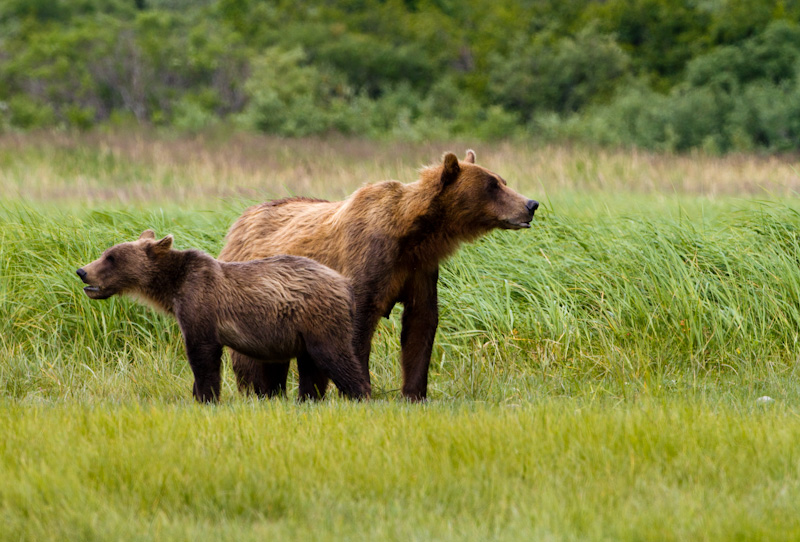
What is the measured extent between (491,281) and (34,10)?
4236cm

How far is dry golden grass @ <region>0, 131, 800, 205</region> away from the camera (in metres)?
15.7

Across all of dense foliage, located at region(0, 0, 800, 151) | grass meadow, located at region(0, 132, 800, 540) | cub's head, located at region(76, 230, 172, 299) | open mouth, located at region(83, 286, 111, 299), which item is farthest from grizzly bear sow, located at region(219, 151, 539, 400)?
dense foliage, located at region(0, 0, 800, 151)

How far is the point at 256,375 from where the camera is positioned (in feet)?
22.4

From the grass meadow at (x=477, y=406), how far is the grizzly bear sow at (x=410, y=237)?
19.1 inches

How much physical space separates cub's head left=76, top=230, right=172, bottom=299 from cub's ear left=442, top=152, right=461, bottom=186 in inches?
70.0

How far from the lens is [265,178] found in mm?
19469

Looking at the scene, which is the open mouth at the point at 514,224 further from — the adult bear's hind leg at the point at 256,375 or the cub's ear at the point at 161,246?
the cub's ear at the point at 161,246

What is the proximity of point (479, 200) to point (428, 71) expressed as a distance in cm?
3636

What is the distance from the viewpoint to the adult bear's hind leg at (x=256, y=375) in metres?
6.82

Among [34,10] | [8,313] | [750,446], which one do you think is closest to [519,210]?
[750,446]

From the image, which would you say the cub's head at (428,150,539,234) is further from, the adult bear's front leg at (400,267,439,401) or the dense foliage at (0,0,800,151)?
the dense foliage at (0,0,800,151)

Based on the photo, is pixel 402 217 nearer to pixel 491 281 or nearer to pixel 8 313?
pixel 491 281

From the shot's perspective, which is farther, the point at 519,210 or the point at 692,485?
the point at 519,210

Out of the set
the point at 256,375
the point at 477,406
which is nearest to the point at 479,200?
the point at 477,406
